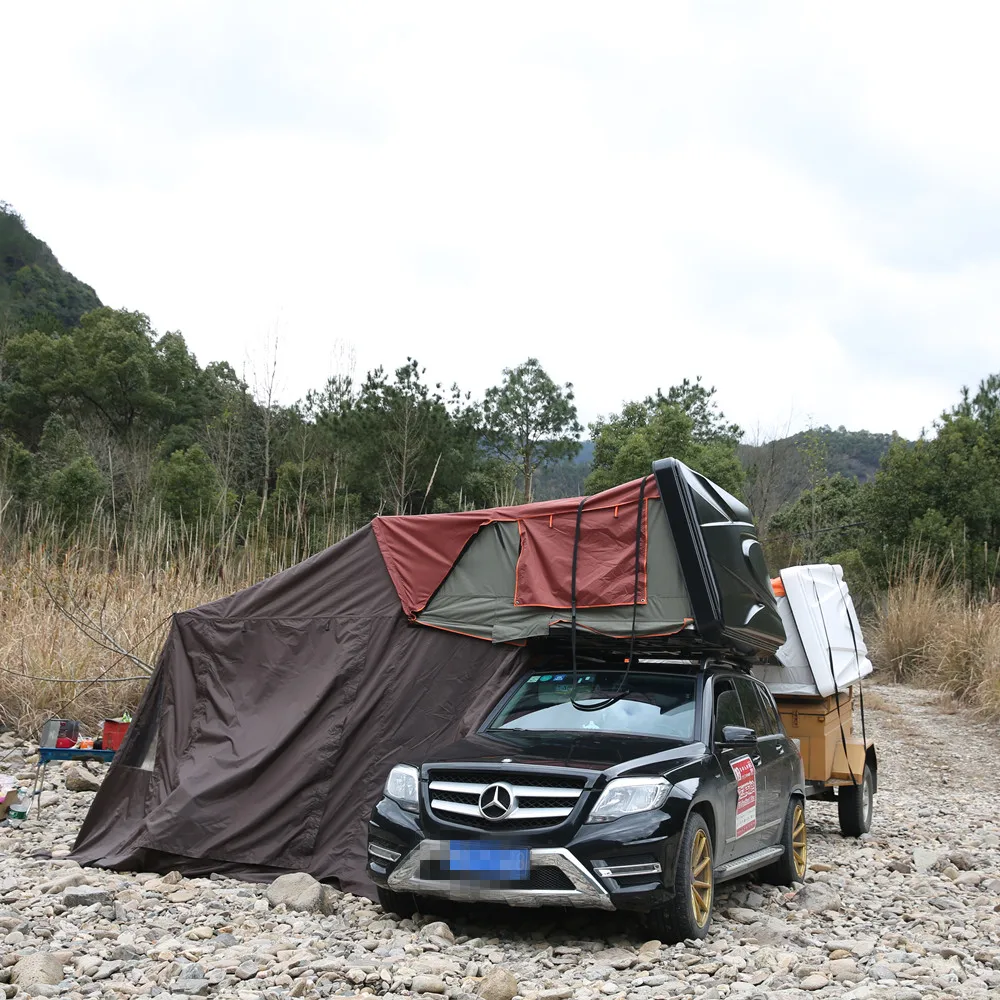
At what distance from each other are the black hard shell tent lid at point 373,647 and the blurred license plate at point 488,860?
1.54 meters

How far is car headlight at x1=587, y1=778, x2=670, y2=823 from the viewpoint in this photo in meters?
5.50

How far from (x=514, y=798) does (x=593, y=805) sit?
41 cm

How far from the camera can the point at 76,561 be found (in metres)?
12.8

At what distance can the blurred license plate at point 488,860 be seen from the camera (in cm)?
541

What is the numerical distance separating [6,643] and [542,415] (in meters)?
43.2

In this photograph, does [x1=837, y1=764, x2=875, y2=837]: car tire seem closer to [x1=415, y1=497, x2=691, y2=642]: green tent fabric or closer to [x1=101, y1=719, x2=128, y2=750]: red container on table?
[x1=415, y1=497, x2=691, y2=642]: green tent fabric

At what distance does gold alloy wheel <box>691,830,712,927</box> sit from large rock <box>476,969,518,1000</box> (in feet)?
4.14

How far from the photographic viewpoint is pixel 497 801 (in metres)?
5.62

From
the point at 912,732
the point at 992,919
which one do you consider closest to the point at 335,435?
the point at 912,732

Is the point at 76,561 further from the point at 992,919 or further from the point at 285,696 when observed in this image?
the point at 992,919

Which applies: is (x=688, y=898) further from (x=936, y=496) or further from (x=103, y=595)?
(x=936, y=496)

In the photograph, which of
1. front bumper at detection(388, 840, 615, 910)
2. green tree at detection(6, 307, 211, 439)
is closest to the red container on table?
front bumper at detection(388, 840, 615, 910)

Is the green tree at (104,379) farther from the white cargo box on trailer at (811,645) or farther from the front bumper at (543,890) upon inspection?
the front bumper at (543,890)

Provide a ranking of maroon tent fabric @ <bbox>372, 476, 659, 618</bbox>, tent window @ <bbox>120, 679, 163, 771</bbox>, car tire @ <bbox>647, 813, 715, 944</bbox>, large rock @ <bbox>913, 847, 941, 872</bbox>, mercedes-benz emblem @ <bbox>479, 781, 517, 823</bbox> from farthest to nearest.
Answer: large rock @ <bbox>913, 847, 941, 872</bbox>, tent window @ <bbox>120, 679, 163, 771</bbox>, maroon tent fabric @ <bbox>372, 476, 659, 618</bbox>, mercedes-benz emblem @ <bbox>479, 781, 517, 823</bbox>, car tire @ <bbox>647, 813, 715, 944</bbox>
